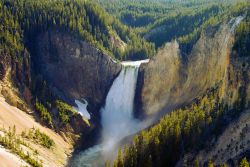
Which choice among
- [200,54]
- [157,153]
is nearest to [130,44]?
[200,54]

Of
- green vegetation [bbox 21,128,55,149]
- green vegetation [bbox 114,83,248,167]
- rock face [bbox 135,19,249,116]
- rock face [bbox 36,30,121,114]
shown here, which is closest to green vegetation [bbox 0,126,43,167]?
green vegetation [bbox 21,128,55,149]

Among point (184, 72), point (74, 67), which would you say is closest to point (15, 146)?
point (74, 67)

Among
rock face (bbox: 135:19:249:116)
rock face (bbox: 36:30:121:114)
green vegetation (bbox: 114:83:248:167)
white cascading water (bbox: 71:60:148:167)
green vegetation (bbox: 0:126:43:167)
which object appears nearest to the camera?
green vegetation (bbox: 114:83:248:167)

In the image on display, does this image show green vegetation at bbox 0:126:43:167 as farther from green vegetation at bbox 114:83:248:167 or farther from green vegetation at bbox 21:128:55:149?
green vegetation at bbox 114:83:248:167

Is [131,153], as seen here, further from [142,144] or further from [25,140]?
[25,140]

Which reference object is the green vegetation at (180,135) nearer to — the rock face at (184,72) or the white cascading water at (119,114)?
the rock face at (184,72)
